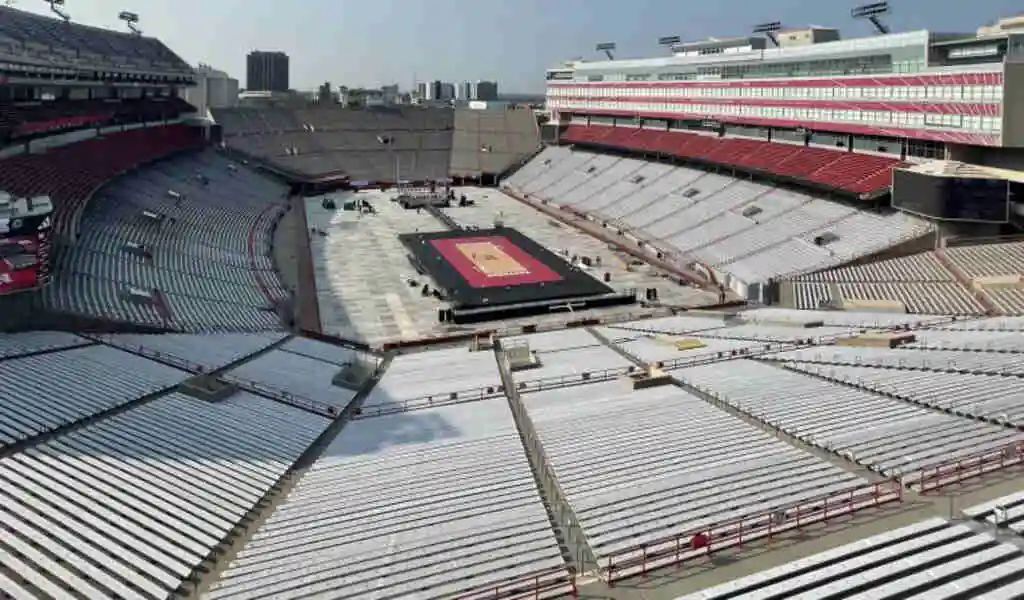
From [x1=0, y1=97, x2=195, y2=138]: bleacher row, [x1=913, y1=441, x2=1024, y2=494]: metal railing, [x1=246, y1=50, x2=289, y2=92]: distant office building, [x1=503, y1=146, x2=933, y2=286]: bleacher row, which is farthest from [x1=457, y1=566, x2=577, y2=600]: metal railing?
[x1=246, y1=50, x2=289, y2=92]: distant office building

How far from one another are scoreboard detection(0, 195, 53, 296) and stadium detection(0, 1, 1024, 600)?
0.46 ft

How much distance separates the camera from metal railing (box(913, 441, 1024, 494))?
13508 millimetres

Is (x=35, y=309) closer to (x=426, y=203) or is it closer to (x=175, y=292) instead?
(x=175, y=292)

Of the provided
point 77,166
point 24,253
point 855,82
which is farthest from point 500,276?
point 77,166

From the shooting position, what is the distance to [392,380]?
24.1m

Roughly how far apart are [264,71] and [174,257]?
140 metres

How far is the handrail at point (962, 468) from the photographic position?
1352cm

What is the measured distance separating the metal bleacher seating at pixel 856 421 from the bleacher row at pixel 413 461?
7 cm

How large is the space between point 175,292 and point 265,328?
4.83 m

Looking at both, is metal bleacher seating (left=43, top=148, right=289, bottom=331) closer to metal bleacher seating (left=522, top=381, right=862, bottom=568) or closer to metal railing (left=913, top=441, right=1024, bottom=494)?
metal bleacher seating (left=522, top=381, right=862, bottom=568)

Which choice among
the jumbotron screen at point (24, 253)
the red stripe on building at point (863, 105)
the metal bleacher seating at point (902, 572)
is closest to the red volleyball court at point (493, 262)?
the jumbotron screen at point (24, 253)

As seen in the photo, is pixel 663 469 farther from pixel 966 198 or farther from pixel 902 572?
pixel 966 198

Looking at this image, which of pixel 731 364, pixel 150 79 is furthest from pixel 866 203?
pixel 150 79

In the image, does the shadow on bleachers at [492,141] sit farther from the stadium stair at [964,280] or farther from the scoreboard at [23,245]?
the scoreboard at [23,245]
